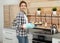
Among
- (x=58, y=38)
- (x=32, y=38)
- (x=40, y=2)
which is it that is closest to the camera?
(x=58, y=38)

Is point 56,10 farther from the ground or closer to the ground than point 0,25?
farther from the ground

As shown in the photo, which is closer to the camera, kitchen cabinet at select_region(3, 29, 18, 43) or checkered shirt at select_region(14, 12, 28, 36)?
checkered shirt at select_region(14, 12, 28, 36)

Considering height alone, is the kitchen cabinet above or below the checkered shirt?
below

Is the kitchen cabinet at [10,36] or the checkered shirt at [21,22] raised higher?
the checkered shirt at [21,22]

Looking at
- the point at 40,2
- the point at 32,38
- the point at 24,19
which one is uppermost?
the point at 40,2

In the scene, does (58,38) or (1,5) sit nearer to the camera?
(58,38)

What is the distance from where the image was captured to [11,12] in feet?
17.6

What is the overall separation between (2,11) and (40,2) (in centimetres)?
174

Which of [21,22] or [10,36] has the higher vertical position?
[21,22]

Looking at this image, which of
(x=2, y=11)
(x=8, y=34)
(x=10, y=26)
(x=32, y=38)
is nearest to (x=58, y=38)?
(x=32, y=38)

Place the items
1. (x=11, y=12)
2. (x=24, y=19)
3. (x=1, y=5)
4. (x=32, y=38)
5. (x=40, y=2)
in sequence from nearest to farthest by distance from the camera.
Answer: (x=24, y=19) → (x=32, y=38) → (x=40, y=2) → (x=11, y=12) → (x=1, y=5)

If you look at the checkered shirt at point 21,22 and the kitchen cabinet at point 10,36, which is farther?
the kitchen cabinet at point 10,36

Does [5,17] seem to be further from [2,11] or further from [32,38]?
[32,38]

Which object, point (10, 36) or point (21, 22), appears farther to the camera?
point (10, 36)
